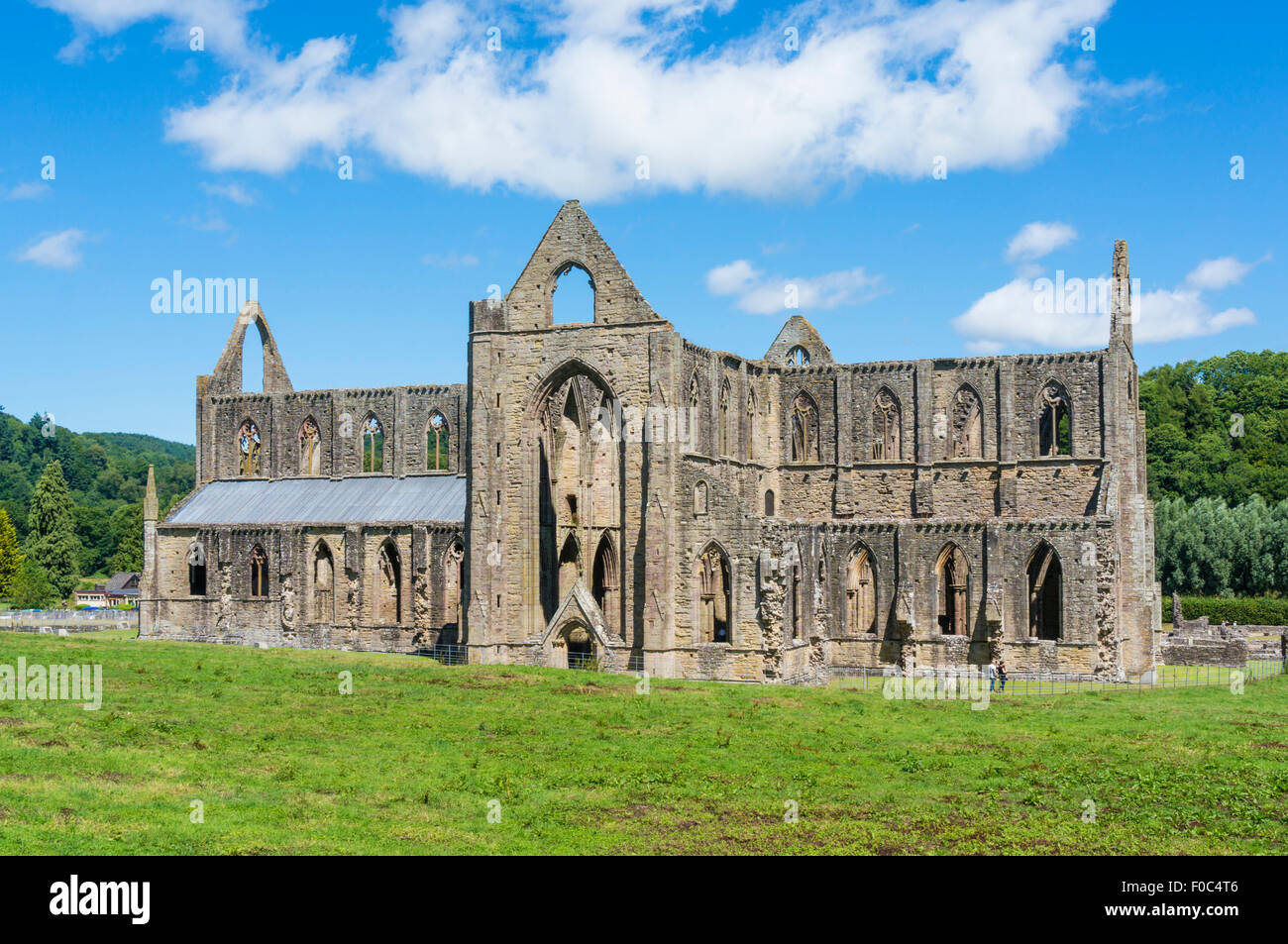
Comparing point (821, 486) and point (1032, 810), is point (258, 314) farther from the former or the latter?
point (1032, 810)

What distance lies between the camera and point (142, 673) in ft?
109

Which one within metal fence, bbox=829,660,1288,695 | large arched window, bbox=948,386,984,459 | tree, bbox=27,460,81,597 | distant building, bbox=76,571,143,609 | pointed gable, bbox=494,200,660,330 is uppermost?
pointed gable, bbox=494,200,660,330

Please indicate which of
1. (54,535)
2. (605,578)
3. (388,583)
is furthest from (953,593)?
(54,535)

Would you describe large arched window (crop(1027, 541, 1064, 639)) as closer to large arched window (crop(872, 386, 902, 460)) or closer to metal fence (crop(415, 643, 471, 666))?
large arched window (crop(872, 386, 902, 460))

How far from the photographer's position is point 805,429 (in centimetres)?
5334

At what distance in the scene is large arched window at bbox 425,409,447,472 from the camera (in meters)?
59.2

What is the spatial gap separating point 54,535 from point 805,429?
51.1 m

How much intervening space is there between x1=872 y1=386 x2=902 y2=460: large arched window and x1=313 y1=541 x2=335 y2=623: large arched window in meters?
23.8

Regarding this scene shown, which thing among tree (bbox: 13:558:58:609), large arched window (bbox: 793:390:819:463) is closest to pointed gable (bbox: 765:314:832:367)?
large arched window (bbox: 793:390:819:463)

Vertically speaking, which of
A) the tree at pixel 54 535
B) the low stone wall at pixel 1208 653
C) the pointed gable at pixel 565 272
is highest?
the pointed gable at pixel 565 272

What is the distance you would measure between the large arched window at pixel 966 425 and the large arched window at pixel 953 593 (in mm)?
5331

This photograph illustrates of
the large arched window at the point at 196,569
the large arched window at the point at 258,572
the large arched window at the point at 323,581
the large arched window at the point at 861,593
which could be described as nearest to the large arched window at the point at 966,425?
the large arched window at the point at 861,593

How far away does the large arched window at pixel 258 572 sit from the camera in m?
56.9

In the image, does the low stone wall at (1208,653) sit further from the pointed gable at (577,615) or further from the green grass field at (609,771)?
the pointed gable at (577,615)
